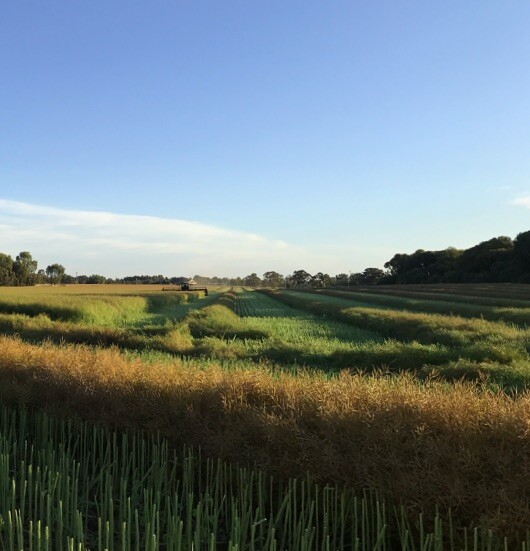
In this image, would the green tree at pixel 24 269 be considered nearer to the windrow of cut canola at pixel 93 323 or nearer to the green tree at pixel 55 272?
the green tree at pixel 55 272

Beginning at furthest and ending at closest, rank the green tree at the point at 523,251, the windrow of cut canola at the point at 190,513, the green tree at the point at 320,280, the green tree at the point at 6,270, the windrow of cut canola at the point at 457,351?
1. the green tree at the point at 320,280
2. the green tree at the point at 6,270
3. the green tree at the point at 523,251
4. the windrow of cut canola at the point at 457,351
5. the windrow of cut canola at the point at 190,513

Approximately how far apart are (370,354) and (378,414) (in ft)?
28.8

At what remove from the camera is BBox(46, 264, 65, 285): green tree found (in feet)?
467

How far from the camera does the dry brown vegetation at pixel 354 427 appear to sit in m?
4.38

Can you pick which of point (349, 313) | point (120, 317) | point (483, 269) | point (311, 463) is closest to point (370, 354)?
point (311, 463)

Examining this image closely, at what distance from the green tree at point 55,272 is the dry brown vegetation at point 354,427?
145 m

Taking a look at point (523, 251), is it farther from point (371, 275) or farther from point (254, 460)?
point (371, 275)

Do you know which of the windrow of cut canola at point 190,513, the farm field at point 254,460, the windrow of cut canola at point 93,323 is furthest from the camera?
the windrow of cut canola at point 93,323

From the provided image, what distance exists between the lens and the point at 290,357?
14.7 m

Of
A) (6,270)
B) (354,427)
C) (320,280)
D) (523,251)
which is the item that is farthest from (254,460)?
(320,280)

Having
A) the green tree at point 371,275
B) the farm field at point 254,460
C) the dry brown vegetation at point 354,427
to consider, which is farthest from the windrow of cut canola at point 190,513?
the green tree at point 371,275

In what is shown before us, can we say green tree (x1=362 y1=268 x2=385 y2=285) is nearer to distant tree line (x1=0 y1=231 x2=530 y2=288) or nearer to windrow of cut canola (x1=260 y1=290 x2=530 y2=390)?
distant tree line (x1=0 y1=231 x2=530 y2=288)

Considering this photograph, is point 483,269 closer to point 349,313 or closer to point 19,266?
point 349,313

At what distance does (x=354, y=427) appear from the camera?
518 centimetres
